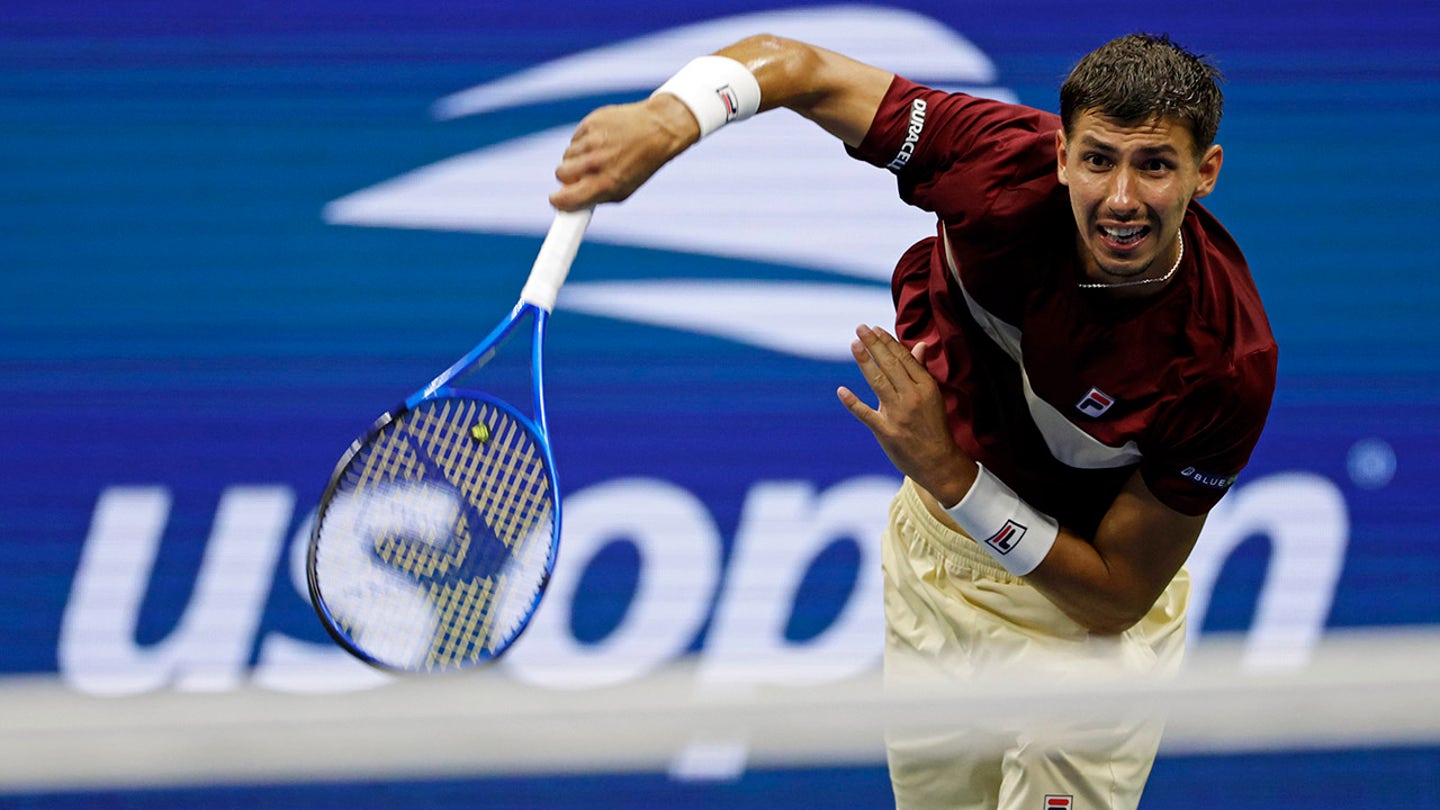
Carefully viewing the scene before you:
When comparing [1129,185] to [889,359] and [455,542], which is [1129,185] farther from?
[455,542]

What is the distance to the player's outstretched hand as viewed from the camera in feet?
9.23

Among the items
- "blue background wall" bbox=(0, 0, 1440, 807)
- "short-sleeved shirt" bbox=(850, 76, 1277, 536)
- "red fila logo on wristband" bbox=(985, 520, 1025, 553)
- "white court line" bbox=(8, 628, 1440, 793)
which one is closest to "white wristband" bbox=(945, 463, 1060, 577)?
"red fila logo on wristband" bbox=(985, 520, 1025, 553)

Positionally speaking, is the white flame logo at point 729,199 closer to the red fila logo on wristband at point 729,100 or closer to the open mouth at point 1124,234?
the red fila logo on wristband at point 729,100

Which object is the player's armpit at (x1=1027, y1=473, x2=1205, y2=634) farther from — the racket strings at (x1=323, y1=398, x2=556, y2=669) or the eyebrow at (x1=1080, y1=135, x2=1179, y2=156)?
the racket strings at (x1=323, y1=398, x2=556, y2=669)

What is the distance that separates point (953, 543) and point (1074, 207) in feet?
3.29

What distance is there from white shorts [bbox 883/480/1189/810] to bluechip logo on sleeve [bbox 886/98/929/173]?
0.90 m

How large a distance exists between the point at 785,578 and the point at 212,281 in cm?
211

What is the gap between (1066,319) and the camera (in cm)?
312

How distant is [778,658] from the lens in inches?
215

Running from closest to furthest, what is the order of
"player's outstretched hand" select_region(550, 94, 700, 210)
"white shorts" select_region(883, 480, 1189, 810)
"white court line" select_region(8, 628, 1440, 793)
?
"white court line" select_region(8, 628, 1440, 793) < "player's outstretched hand" select_region(550, 94, 700, 210) < "white shorts" select_region(883, 480, 1189, 810)

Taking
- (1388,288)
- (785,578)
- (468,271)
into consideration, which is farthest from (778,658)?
(1388,288)

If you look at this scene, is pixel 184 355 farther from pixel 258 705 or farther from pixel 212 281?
pixel 258 705

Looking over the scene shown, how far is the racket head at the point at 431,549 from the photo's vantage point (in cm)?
304

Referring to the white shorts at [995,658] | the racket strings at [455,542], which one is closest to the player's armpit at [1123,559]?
the white shorts at [995,658]
